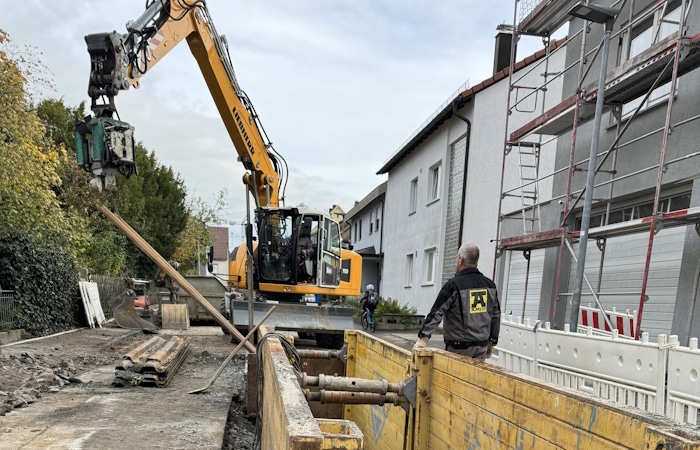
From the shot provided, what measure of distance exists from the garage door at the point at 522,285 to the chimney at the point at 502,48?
7.01m

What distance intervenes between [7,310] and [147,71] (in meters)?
6.02

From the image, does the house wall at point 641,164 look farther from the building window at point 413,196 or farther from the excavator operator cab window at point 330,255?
the building window at point 413,196

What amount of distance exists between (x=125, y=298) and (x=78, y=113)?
12.6 meters

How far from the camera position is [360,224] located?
109ft

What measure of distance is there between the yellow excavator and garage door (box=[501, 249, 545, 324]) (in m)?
3.33

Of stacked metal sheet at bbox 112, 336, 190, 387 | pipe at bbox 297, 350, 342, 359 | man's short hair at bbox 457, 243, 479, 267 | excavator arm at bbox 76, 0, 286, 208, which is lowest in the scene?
stacked metal sheet at bbox 112, 336, 190, 387

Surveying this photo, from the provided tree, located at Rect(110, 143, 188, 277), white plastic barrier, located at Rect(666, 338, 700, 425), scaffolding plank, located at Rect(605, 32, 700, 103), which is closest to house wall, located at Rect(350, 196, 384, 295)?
tree, located at Rect(110, 143, 188, 277)

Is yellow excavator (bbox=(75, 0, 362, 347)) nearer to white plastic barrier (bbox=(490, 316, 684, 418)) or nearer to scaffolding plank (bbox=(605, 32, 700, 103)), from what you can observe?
white plastic barrier (bbox=(490, 316, 684, 418))

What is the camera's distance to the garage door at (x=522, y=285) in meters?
10.6

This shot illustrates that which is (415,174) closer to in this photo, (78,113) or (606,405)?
(78,113)

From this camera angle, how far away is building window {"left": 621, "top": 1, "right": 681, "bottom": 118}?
24.1 ft

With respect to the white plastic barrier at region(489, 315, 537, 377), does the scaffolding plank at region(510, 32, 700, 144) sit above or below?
above

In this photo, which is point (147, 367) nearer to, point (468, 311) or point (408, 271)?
point (468, 311)

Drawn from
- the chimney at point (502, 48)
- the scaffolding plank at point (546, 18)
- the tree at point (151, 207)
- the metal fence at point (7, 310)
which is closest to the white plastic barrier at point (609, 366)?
the scaffolding plank at point (546, 18)
